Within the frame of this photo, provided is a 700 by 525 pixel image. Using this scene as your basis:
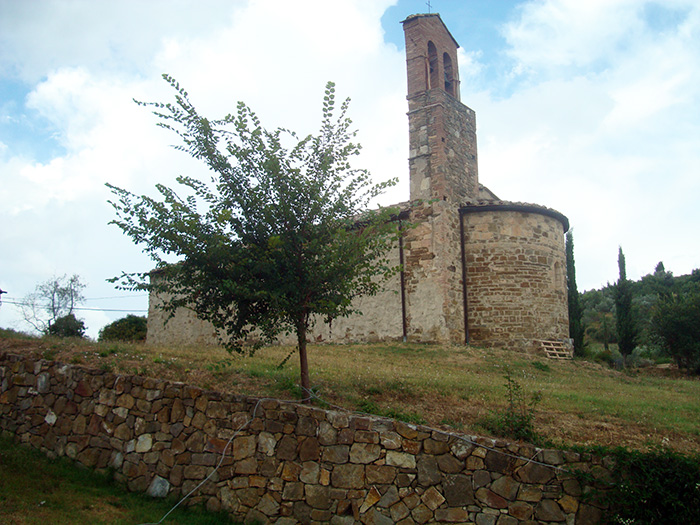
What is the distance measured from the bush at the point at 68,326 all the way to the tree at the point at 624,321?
1048 inches

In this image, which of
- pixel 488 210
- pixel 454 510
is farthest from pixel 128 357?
pixel 488 210

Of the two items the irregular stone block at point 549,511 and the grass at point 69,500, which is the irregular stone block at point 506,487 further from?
the grass at point 69,500

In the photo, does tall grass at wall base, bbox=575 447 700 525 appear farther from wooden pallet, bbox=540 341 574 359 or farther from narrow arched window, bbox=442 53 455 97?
narrow arched window, bbox=442 53 455 97

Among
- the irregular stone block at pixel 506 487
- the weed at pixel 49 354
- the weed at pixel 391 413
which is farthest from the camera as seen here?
the weed at pixel 49 354

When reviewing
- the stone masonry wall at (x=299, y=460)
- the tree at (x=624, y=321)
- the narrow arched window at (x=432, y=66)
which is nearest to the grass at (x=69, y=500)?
the stone masonry wall at (x=299, y=460)

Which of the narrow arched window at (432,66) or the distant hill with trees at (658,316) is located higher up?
the narrow arched window at (432,66)

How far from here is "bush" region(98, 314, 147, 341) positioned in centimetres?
2773

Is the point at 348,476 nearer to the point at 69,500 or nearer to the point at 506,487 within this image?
the point at 506,487

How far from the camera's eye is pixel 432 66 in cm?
2077

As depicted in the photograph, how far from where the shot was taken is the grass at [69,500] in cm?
701

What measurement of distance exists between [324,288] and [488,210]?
1163 centimetres

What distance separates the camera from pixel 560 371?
15.5 m

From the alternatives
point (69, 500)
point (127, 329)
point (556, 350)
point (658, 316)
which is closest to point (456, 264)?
point (556, 350)

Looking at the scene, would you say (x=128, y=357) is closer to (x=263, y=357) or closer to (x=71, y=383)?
(x=71, y=383)
